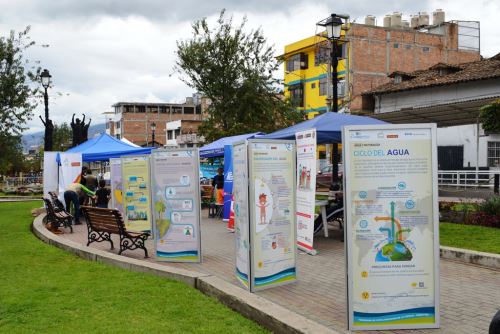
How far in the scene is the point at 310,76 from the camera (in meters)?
52.8

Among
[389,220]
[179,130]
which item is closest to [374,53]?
[179,130]

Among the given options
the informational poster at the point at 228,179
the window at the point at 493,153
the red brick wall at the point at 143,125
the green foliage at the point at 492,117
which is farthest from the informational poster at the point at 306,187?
the red brick wall at the point at 143,125

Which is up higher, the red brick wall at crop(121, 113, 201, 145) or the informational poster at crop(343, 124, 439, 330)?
the red brick wall at crop(121, 113, 201, 145)

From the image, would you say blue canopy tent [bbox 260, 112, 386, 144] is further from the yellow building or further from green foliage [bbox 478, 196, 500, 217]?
the yellow building

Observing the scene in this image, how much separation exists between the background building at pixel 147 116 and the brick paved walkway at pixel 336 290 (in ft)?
302

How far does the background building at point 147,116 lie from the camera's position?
101m

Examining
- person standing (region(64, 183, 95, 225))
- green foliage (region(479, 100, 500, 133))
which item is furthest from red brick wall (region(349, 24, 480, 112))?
person standing (region(64, 183, 95, 225))

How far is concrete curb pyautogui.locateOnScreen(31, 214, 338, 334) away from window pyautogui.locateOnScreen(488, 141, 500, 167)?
2846 cm

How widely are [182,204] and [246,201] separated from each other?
2.61 metres

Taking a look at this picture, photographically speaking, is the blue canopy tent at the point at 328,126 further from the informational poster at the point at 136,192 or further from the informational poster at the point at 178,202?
the informational poster at the point at 178,202

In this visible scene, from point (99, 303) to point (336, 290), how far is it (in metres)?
2.96

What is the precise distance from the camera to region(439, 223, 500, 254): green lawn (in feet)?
33.0

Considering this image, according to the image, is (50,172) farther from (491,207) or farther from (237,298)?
(237,298)

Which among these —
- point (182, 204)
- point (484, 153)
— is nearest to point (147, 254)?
point (182, 204)
